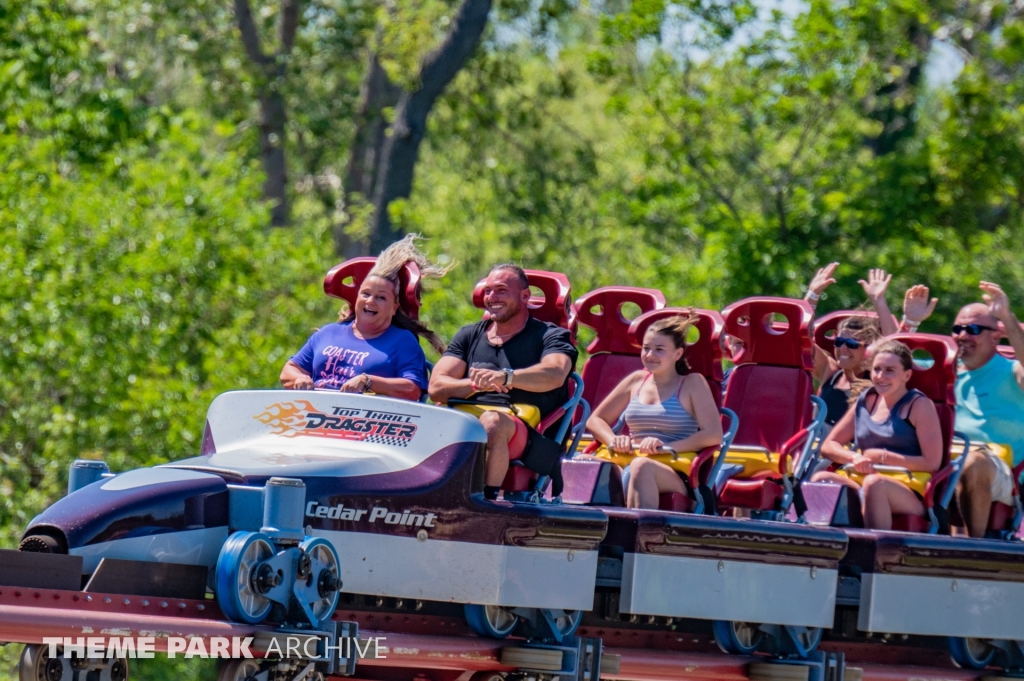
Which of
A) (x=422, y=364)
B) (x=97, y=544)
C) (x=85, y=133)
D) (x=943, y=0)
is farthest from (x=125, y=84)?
(x=97, y=544)

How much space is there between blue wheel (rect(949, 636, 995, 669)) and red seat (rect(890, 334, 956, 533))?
2.15 ft

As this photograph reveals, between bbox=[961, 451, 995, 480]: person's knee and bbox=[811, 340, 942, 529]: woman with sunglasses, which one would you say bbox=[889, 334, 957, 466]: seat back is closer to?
bbox=[811, 340, 942, 529]: woman with sunglasses

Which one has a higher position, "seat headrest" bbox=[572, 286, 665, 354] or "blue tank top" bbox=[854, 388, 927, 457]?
"seat headrest" bbox=[572, 286, 665, 354]

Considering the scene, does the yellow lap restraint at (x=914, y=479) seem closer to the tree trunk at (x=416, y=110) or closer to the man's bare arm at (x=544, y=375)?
the man's bare arm at (x=544, y=375)

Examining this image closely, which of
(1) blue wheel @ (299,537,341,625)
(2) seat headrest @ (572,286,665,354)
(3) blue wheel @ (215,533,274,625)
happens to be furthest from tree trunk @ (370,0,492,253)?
(3) blue wheel @ (215,533,274,625)

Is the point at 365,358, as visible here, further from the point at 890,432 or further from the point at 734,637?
the point at 890,432

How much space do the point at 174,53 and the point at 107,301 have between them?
818cm

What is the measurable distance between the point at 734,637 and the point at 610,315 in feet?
7.80

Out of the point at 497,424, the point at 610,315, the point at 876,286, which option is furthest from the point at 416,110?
the point at 497,424

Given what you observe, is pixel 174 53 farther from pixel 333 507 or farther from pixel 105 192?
pixel 333 507

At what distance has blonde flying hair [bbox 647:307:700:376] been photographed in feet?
27.6

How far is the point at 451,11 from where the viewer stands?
17.9 m

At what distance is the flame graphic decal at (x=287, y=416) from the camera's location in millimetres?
6969

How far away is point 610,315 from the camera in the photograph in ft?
31.6
